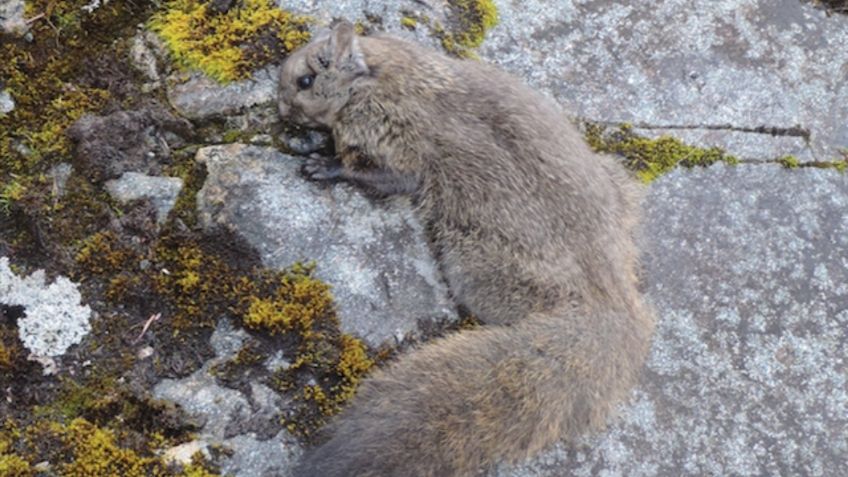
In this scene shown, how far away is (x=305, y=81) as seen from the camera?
5590mm

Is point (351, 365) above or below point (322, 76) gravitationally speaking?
below

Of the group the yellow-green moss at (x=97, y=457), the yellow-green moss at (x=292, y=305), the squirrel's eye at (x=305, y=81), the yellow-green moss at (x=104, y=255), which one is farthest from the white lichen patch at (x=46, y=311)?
the squirrel's eye at (x=305, y=81)

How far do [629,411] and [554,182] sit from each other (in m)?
1.25

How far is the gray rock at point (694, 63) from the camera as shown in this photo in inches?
241

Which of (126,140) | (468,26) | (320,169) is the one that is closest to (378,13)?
(468,26)

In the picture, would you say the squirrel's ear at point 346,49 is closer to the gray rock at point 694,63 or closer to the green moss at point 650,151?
the gray rock at point 694,63

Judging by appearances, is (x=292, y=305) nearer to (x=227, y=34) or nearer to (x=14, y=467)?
(x=14, y=467)

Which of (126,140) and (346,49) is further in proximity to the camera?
(346,49)

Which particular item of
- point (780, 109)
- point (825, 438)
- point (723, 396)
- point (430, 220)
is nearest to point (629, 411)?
point (723, 396)

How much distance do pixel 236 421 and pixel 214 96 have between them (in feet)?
6.49

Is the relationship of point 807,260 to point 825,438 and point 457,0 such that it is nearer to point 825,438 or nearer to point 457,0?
point 825,438

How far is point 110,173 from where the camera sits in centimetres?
503

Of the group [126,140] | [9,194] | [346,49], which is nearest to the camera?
[9,194]

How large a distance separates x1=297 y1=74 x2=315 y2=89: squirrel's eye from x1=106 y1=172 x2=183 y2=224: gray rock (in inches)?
36.3
